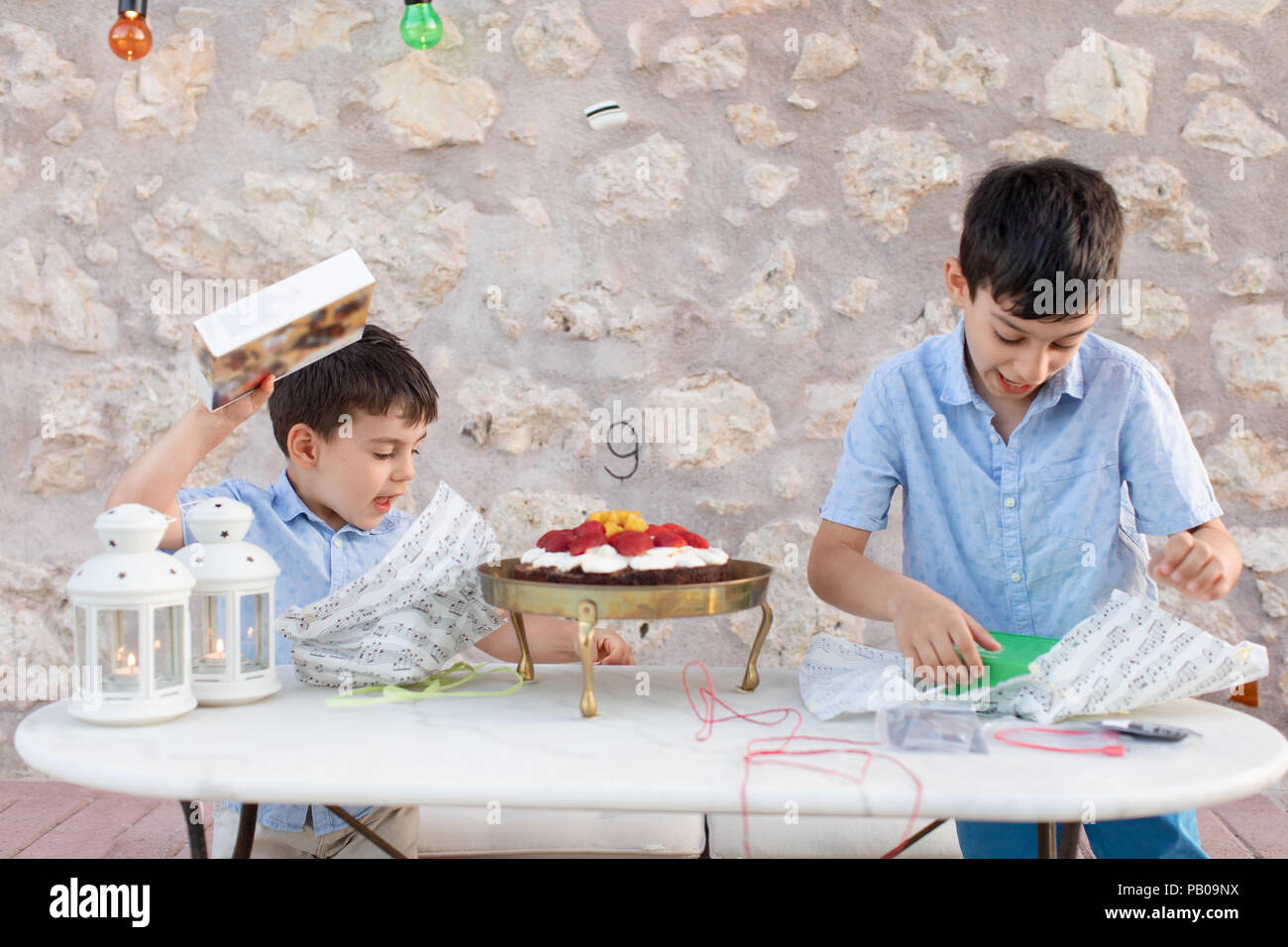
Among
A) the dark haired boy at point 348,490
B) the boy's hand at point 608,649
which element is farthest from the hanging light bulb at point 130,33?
the boy's hand at point 608,649

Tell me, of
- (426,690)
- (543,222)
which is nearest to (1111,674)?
(426,690)

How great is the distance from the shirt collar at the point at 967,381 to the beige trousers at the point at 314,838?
45.8 inches

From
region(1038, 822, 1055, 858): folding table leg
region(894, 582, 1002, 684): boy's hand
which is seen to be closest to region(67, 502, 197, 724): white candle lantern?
region(894, 582, 1002, 684): boy's hand

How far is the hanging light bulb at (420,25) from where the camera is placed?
2803 mm

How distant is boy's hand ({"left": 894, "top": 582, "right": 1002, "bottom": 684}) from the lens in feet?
4.76

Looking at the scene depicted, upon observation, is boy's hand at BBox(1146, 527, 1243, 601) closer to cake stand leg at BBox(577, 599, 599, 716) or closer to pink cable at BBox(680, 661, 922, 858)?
pink cable at BBox(680, 661, 922, 858)

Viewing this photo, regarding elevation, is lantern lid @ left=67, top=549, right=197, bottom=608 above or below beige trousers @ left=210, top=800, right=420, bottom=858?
above

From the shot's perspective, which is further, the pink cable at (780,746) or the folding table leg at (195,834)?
the folding table leg at (195,834)

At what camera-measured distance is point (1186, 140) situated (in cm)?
287

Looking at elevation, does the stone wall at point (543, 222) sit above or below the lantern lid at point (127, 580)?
above

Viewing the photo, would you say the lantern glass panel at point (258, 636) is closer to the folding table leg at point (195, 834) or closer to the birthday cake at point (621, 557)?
the folding table leg at point (195, 834)

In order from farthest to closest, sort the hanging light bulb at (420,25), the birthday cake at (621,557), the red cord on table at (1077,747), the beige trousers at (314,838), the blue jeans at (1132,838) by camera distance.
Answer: the hanging light bulb at (420,25)
the beige trousers at (314,838)
the blue jeans at (1132,838)
the birthday cake at (621,557)
the red cord on table at (1077,747)

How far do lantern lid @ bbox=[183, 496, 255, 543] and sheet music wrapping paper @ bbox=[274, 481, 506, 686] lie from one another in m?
0.16
